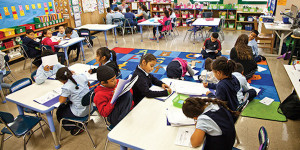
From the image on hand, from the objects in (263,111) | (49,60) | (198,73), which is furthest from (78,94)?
(198,73)

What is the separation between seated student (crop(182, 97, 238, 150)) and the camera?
166 centimetres

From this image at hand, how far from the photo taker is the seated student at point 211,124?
166cm

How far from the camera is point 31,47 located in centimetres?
539

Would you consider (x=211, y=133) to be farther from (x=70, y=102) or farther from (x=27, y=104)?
(x=27, y=104)

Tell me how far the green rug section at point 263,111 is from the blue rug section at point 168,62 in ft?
0.81

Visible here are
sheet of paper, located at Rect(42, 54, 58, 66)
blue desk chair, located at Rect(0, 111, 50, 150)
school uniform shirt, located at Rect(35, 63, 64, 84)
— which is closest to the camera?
blue desk chair, located at Rect(0, 111, 50, 150)

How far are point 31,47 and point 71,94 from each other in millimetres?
3532

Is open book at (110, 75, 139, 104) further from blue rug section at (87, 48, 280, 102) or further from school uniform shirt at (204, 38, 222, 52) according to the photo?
school uniform shirt at (204, 38, 222, 52)

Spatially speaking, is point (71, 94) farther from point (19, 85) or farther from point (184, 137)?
point (184, 137)

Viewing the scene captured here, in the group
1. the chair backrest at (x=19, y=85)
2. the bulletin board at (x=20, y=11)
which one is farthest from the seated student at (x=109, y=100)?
the bulletin board at (x=20, y=11)

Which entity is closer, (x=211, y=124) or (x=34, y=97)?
(x=211, y=124)

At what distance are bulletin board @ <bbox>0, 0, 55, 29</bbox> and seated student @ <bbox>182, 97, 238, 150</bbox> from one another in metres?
6.54

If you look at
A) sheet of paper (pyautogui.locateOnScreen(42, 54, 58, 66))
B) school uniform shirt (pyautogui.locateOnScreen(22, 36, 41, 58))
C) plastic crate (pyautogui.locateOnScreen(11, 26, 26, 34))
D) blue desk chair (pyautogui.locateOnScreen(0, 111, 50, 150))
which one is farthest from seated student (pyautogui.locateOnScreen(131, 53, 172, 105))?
plastic crate (pyautogui.locateOnScreen(11, 26, 26, 34))

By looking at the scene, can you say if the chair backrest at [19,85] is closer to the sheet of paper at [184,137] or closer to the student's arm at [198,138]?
the sheet of paper at [184,137]
